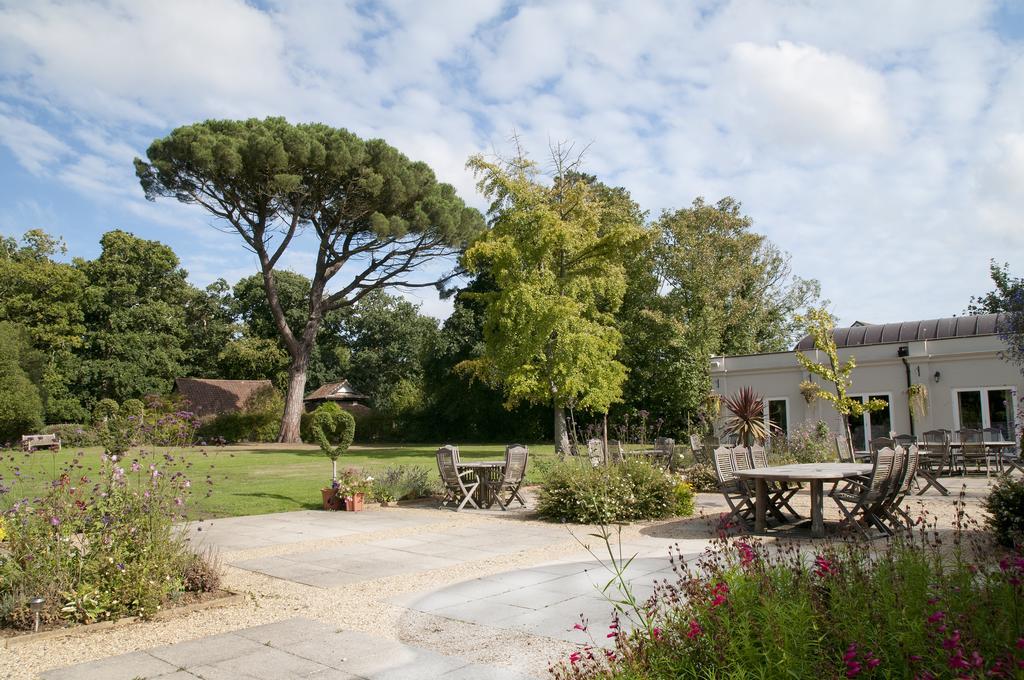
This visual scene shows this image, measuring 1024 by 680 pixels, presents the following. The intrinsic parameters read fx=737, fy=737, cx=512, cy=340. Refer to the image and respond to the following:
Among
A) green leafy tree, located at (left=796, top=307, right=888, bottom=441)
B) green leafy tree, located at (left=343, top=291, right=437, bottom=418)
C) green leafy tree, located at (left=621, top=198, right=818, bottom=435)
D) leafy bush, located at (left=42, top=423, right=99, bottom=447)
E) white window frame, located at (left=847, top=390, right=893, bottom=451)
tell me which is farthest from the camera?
green leafy tree, located at (left=343, top=291, right=437, bottom=418)

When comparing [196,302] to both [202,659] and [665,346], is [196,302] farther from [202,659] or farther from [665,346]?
[202,659]

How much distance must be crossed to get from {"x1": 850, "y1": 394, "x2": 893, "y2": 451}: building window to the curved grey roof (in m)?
2.18

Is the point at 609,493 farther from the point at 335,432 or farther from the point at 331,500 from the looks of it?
the point at 335,432

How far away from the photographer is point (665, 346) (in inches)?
1304

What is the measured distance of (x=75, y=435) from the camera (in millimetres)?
24016

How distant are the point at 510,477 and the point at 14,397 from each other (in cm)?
3032

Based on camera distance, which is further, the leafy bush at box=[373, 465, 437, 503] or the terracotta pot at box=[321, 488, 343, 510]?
the leafy bush at box=[373, 465, 437, 503]

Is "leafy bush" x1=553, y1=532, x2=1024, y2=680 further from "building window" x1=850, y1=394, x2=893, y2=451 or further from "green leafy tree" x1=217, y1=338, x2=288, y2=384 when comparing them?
"green leafy tree" x1=217, y1=338, x2=288, y2=384

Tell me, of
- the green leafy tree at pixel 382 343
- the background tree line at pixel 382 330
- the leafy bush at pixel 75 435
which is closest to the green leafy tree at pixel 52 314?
the background tree line at pixel 382 330

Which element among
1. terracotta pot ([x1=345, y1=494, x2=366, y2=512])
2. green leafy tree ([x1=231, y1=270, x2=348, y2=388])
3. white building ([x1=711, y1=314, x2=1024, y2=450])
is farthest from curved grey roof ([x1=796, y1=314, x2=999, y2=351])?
green leafy tree ([x1=231, y1=270, x2=348, y2=388])

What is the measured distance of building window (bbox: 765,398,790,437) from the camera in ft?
77.4

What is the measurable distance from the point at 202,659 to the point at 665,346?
98.7 ft

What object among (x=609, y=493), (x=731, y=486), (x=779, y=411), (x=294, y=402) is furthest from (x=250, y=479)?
(x=294, y=402)

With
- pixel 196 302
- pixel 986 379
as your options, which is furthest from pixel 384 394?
pixel 986 379
